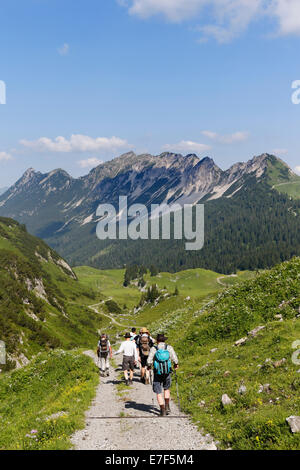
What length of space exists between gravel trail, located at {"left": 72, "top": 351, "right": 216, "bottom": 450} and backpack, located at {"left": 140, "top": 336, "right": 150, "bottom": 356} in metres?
4.19

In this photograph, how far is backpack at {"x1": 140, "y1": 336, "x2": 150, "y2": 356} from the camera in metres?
22.7

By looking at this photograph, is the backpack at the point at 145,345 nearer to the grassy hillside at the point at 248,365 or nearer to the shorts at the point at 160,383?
the grassy hillside at the point at 248,365

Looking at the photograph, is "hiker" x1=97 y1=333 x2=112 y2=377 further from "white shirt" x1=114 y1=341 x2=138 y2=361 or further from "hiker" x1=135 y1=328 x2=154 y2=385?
"white shirt" x1=114 y1=341 x2=138 y2=361

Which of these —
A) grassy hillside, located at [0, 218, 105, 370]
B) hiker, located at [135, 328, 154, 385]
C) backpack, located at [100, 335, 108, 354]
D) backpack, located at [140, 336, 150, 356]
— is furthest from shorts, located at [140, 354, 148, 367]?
grassy hillside, located at [0, 218, 105, 370]

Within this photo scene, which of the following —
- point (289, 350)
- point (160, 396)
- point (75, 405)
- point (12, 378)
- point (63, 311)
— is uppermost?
point (289, 350)

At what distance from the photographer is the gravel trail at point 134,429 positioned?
11.6 meters

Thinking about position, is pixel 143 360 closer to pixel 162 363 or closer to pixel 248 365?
pixel 248 365

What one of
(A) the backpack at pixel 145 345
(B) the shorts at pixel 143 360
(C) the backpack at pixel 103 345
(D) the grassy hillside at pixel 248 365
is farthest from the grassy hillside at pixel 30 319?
(D) the grassy hillside at pixel 248 365

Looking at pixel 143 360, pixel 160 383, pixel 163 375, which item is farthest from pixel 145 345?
pixel 163 375

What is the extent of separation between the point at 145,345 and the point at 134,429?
31.3ft
